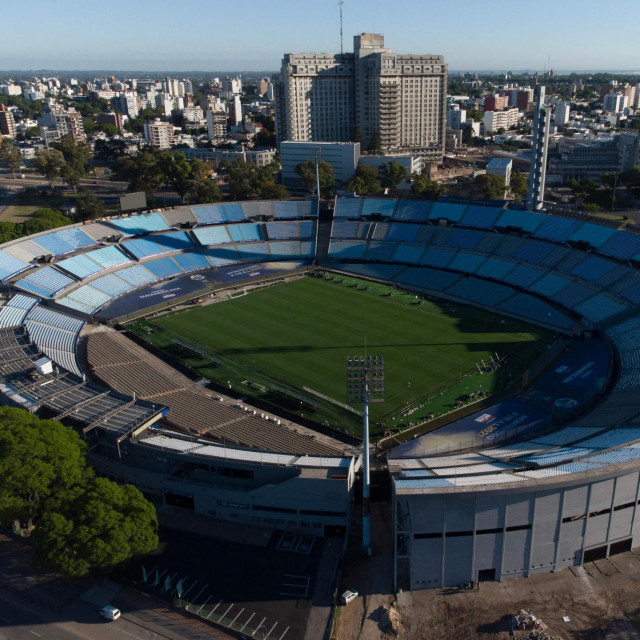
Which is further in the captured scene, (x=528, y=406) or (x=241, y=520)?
(x=528, y=406)

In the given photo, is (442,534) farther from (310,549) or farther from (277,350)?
(277,350)

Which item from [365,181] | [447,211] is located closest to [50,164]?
[365,181]

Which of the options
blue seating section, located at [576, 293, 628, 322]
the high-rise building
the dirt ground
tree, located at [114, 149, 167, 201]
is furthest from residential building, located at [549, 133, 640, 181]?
the dirt ground

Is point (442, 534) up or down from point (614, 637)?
up

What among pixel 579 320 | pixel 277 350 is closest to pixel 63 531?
pixel 277 350

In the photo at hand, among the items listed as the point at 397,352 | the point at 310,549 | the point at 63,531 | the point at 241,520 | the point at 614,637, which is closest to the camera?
the point at 614,637

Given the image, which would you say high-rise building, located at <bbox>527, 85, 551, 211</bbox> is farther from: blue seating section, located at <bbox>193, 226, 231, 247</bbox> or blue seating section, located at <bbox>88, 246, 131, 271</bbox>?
blue seating section, located at <bbox>88, 246, 131, 271</bbox>

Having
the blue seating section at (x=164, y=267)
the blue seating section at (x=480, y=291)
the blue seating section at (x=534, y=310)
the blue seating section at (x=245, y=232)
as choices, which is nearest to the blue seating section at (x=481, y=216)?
the blue seating section at (x=480, y=291)
